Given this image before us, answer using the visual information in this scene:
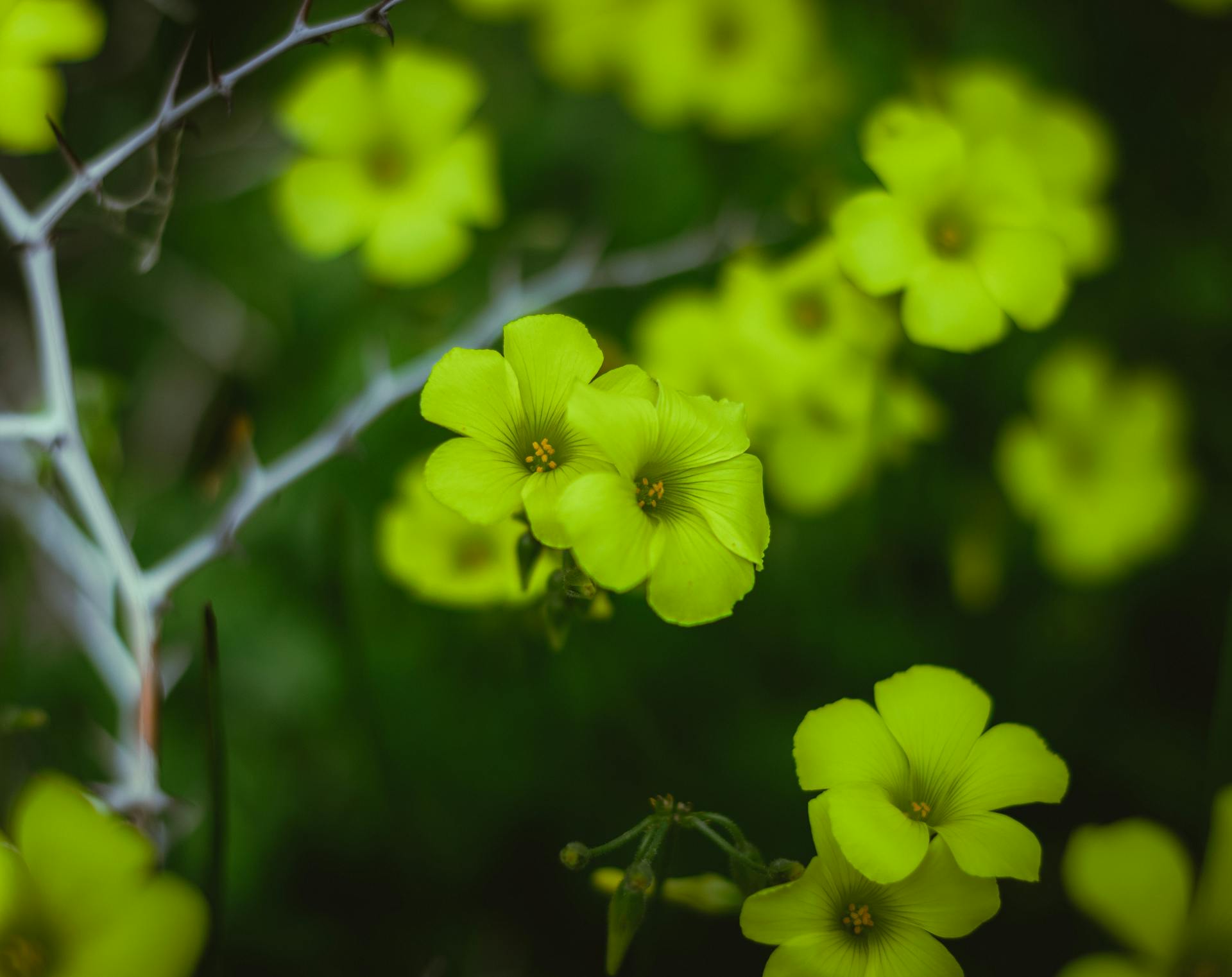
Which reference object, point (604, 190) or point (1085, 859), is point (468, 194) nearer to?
point (604, 190)

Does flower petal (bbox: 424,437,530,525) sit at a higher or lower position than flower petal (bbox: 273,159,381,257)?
higher

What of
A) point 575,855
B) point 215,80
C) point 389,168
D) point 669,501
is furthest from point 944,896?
point 389,168

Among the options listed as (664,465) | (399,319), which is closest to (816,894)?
(664,465)

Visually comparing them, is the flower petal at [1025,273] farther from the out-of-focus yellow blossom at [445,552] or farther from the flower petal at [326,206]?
the flower petal at [326,206]

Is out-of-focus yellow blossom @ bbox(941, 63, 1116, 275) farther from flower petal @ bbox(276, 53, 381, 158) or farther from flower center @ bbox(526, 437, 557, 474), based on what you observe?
flower petal @ bbox(276, 53, 381, 158)

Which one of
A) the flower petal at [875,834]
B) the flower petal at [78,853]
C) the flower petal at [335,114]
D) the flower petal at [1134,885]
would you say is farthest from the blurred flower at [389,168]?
the flower petal at [1134,885]

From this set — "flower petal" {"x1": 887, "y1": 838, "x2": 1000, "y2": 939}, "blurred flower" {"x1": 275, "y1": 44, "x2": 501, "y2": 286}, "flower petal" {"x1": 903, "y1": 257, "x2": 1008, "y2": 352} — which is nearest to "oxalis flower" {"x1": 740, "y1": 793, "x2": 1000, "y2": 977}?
"flower petal" {"x1": 887, "y1": 838, "x2": 1000, "y2": 939}

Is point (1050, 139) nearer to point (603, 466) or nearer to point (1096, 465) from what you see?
point (1096, 465)
